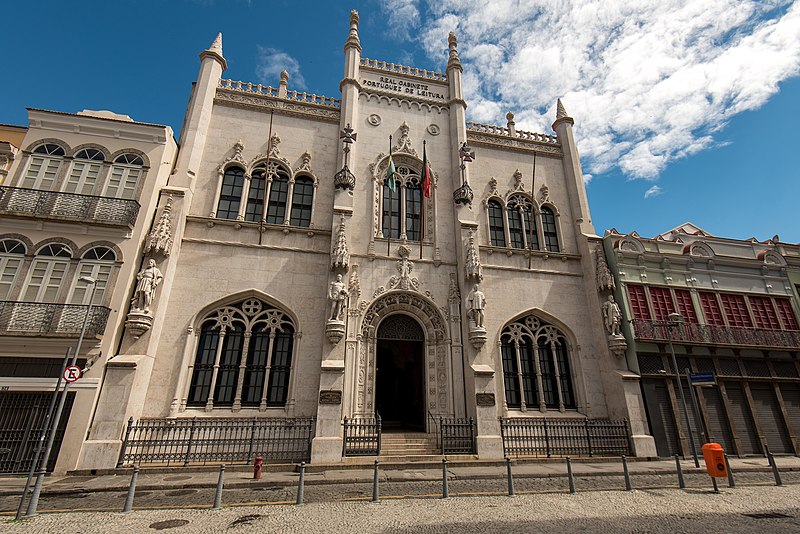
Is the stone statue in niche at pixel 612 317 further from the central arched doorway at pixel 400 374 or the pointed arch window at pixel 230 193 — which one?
the pointed arch window at pixel 230 193

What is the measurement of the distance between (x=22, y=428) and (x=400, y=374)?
49.4 feet

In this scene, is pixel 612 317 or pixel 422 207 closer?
pixel 612 317

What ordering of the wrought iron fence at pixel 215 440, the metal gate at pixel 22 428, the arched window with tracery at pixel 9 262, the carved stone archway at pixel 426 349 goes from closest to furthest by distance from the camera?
the metal gate at pixel 22 428
the wrought iron fence at pixel 215 440
the arched window with tracery at pixel 9 262
the carved stone archway at pixel 426 349

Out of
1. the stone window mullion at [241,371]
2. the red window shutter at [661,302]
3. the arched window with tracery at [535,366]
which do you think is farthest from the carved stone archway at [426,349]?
the red window shutter at [661,302]

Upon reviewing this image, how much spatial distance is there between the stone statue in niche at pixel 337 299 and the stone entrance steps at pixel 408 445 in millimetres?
5250

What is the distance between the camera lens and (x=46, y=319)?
13031 mm

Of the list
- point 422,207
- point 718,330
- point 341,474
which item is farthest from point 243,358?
point 718,330

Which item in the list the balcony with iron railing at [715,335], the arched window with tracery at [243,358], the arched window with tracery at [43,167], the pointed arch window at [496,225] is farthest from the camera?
the pointed arch window at [496,225]

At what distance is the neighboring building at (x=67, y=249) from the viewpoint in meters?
12.7

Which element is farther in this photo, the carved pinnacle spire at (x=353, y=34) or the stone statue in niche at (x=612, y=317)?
the carved pinnacle spire at (x=353, y=34)

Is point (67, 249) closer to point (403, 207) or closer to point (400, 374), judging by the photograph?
point (403, 207)

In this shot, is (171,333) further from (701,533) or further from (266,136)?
(701,533)

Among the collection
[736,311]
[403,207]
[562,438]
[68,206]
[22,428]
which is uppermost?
[403,207]

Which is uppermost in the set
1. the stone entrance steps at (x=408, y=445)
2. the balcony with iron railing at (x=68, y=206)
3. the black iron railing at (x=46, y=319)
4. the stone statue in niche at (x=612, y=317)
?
the balcony with iron railing at (x=68, y=206)
